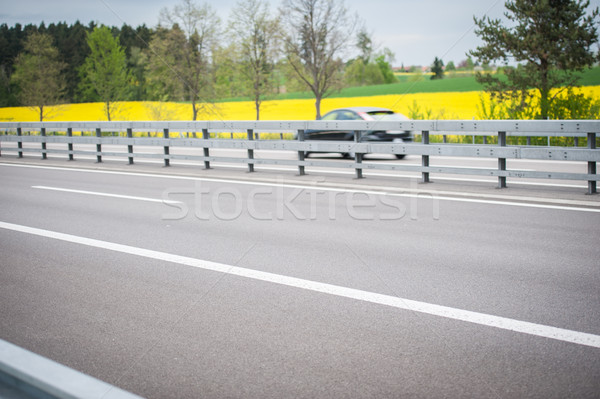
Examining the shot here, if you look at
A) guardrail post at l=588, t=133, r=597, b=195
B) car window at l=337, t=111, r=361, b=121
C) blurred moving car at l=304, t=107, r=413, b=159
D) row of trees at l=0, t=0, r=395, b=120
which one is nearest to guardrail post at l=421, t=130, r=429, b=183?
guardrail post at l=588, t=133, r=597, b=195

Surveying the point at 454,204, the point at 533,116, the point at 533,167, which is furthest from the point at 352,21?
the point at 454,204

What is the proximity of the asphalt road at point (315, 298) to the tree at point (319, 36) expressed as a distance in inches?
1584

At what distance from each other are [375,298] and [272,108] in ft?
185

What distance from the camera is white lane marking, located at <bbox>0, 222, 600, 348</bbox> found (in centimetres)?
365

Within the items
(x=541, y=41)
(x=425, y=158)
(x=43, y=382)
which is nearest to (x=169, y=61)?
(x=541, y=41)

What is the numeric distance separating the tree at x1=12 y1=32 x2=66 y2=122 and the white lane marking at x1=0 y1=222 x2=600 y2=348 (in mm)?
66634

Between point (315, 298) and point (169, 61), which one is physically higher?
point (169, 61)

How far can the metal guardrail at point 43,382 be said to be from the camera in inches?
71.5

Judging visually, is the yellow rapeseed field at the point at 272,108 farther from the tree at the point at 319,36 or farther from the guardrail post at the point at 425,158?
the guardrail post at the point at 425,158

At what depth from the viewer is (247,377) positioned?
3.14 meters

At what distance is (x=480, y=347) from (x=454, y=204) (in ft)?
17.8

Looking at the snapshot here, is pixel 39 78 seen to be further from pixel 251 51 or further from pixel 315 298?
pixel 315 298

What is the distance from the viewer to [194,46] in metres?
50.2

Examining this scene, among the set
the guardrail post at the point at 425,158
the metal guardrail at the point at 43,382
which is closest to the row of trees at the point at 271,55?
the guardrail post at the point at 425,158
